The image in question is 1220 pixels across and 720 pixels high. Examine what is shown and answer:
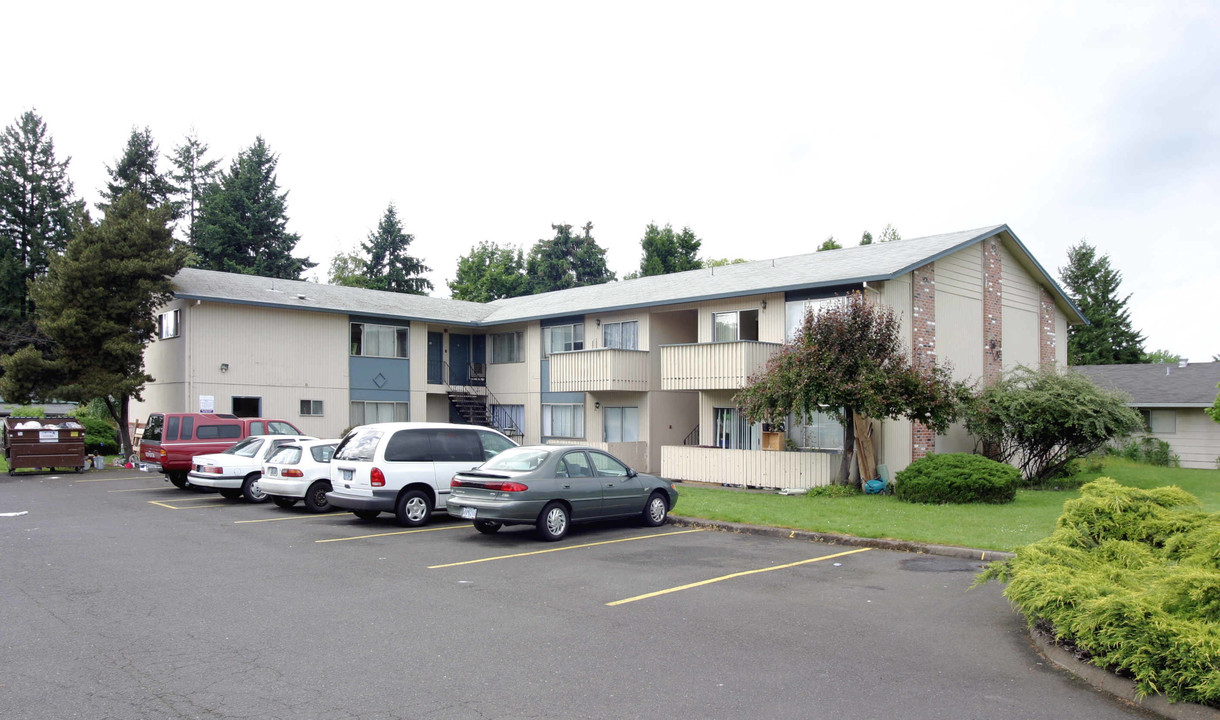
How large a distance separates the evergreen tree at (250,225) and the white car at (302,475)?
40.3 m

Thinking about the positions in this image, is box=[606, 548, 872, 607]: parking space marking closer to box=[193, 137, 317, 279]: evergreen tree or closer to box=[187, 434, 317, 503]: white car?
box=[187, 434, 317, 503]: white car

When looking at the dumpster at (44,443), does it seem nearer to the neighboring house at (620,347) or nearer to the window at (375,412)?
the neighboring house at (620,347)

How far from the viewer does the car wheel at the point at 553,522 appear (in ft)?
42.1

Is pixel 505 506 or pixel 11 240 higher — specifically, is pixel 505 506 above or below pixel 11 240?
below

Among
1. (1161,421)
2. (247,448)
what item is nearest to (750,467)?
(247,448)

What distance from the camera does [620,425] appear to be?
90.4 ft

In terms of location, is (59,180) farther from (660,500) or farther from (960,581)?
(960,581)

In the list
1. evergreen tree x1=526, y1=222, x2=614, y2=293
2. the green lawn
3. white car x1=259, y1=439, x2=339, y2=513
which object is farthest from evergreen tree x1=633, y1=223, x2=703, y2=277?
white car x1=259, y1=439, x2=339, y2=513

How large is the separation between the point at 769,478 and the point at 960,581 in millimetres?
11030

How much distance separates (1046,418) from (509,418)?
19.0 meters

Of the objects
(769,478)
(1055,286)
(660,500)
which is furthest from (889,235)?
(660,500)

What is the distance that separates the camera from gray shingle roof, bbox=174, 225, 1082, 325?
22.4 meters

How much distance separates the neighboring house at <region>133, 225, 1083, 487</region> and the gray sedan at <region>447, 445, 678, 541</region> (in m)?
7.69

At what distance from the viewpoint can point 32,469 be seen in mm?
26812
